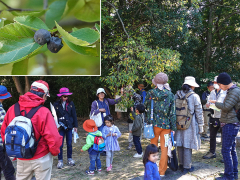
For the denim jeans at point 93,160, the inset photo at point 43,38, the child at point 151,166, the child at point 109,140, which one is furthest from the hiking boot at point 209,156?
the inset photo at point 43,38

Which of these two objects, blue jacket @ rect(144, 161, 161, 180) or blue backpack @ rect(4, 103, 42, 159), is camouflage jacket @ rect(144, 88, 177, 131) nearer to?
blue jacket @ rect(144, 161, 161, 180)

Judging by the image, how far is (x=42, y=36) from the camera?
1033 millimetres

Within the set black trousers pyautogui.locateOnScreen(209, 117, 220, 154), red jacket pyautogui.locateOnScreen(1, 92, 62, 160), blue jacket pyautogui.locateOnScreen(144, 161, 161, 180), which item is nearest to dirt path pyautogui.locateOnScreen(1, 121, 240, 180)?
black trousers pyautogui.locateOnScreen(209, 117, 220, 154)

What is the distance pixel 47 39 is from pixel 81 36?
0.17 meters

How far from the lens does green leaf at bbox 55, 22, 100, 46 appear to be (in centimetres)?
92

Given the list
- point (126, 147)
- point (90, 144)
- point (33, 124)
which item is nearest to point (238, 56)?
point (126, 147)

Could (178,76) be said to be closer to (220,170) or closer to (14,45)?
(220,170)

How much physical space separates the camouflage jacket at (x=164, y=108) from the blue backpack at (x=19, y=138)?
1.84 m

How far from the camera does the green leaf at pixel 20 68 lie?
1115 mm

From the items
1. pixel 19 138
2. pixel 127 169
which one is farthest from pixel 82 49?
pixel 127 169

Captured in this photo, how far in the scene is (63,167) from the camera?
12.3 ft

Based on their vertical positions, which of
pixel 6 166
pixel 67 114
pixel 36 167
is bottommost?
pixel 6 166

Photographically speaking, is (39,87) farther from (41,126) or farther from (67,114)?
(67,114)

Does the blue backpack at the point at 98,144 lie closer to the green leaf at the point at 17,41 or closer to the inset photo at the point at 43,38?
the inset photo at the point at 43,38
